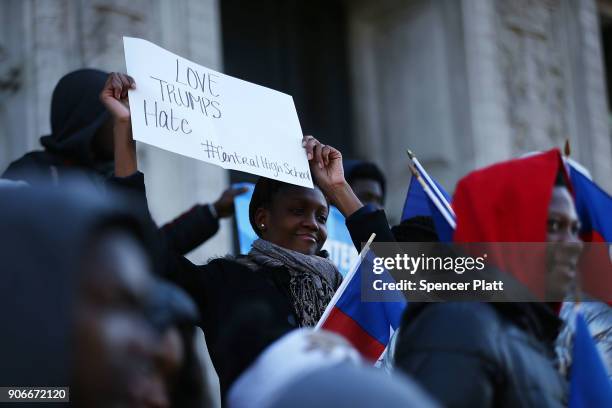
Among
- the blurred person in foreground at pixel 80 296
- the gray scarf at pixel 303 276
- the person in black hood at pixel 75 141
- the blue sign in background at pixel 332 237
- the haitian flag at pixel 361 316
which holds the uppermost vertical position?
the person in black hood at pixel 75 141

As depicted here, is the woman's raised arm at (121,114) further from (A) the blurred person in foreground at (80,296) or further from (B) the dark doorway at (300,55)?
Result: (B) the dark doorway at (300,55)

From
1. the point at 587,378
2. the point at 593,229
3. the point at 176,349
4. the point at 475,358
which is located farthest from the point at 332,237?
the point at 176,349

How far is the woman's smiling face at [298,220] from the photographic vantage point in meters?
3.64

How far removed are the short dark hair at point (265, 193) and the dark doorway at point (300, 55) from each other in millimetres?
3706

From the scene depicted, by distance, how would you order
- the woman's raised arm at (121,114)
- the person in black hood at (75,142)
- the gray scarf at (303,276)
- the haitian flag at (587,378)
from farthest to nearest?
the person in black hood at (75,142), the gray scarf at (303,276), the woman's raised arm at (121,114), the haitian flag at (587,378)

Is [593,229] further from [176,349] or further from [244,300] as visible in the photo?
[176,349]

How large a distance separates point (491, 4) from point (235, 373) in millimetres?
6916

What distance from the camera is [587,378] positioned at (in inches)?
100.0

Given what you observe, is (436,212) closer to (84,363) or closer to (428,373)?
(428,373)

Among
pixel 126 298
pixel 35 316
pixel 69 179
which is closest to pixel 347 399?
pixel 126 298

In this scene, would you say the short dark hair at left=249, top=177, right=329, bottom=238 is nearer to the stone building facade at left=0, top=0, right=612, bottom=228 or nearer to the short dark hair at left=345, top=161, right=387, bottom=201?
the short dark hair at left=345, top=161, right=387, bottom=201

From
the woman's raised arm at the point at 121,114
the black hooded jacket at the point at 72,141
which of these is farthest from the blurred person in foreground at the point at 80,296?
the black hooded jacket at the point at 72,141

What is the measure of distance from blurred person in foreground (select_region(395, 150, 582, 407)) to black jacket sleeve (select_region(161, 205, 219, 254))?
2242 mm

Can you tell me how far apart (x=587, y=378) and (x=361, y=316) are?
1.05 m
